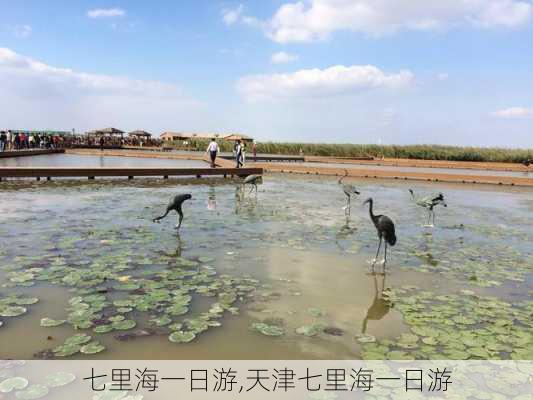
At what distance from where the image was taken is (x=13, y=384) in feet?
9.60

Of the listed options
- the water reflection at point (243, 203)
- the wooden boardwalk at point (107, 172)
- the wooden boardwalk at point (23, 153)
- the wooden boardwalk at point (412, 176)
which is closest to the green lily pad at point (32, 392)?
the water reflection at point (243, 203)

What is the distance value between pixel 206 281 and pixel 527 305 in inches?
152

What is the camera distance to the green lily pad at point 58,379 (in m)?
2.99

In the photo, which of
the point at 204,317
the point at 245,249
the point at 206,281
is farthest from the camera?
the point at 245,249

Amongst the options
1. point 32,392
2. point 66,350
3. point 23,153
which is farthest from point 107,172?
point 32,392

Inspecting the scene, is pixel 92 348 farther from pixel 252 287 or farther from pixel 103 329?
pixel 252 287

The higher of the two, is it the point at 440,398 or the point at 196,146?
the point at 196,146

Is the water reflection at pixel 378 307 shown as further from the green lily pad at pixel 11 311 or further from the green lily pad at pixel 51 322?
the green lily pad at pixel 11 311

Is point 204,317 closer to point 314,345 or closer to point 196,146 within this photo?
point 314,345

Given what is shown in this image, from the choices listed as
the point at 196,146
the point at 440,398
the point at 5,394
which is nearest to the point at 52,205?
the point at 5,394

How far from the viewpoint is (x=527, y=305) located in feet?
15.8

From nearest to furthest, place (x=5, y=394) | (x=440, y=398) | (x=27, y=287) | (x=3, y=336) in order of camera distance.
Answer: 1. (x=5, y=394)
2. (x=440, y=398)
3. (x=3, y=336)
4. (x=27, y=287)

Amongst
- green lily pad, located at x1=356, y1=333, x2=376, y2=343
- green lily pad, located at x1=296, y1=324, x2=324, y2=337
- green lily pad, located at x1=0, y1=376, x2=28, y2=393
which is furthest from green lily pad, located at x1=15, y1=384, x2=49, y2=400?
green lily pad, located at x1=356, y1=333, x2=376, y2=343

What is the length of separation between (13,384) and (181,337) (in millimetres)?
1314
